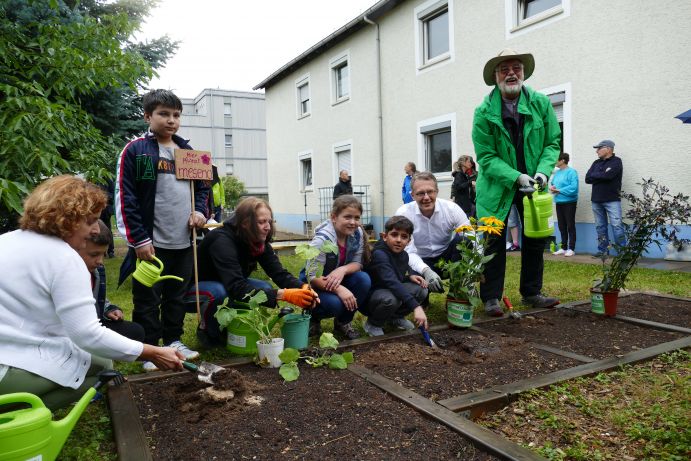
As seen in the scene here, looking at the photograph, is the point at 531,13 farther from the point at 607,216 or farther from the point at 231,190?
the point at 231,190

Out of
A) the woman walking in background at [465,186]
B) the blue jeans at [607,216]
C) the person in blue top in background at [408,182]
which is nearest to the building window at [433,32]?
the person in blue top in background at [408,182]

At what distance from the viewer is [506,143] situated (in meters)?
3.99

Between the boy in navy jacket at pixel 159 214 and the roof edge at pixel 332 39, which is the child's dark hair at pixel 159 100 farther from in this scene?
the roof edge at pixel 332 39

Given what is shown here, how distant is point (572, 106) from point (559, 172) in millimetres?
1065

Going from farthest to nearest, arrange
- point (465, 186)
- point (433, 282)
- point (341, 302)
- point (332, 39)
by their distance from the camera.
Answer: point (332, 39) < point (465, 186) < point (433, 282) < point (341, 302)

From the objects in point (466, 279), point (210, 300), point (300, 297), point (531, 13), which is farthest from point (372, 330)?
point (531, 13)

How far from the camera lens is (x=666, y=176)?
6676mm

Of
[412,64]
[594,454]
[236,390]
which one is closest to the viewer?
[594,454]

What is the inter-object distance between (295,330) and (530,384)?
1.32 meters

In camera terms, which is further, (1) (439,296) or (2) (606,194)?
(2) (606,194)

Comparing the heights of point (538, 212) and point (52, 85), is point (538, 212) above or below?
below

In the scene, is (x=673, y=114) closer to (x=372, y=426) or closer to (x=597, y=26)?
(x=597, y=26)

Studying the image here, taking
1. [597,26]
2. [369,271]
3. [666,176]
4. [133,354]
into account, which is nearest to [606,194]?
[666,176]

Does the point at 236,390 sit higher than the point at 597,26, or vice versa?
the point at 597,26
